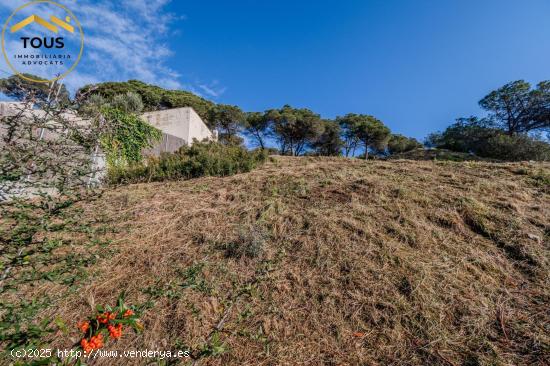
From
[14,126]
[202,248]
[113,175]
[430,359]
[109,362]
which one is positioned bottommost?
[109,362]

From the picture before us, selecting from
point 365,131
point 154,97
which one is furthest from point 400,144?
point 154,97

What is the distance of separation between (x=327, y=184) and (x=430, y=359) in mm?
3064

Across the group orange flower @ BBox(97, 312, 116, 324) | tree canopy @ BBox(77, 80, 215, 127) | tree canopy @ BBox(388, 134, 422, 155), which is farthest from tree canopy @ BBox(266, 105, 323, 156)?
orange flower @ BBox(97, 312, 116, 324)

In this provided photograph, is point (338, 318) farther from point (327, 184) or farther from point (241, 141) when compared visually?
point (241, 141)

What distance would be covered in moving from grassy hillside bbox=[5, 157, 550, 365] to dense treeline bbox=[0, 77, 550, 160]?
14.3m

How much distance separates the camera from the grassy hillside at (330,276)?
5.42 ft

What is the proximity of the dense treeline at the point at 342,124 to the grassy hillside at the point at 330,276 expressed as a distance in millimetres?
14273

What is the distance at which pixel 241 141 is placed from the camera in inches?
813

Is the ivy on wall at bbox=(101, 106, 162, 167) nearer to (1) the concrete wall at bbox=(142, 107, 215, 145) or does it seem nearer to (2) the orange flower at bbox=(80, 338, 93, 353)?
(1) the concrete wall at bbox=(142, 107, 215, 145)

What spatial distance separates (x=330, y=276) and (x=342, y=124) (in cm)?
2076

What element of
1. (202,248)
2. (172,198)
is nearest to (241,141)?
(172,198)

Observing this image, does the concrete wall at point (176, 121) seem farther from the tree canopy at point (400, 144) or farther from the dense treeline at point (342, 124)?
the tree canopy at point (400, 144)

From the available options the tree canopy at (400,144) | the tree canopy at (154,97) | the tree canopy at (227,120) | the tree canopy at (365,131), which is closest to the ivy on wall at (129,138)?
→ the tree canopy at (227,120)

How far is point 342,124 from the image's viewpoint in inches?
830
